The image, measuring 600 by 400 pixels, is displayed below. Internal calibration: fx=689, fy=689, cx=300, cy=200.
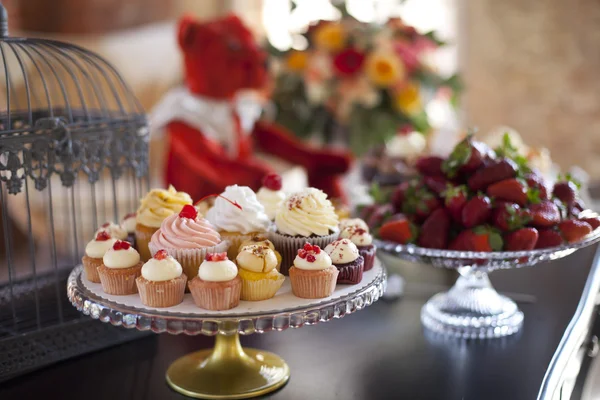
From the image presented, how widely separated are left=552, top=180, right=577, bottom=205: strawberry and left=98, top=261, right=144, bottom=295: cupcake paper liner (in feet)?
2.99

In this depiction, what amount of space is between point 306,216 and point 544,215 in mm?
491

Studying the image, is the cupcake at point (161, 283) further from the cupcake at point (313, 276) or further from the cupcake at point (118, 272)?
the cupcake at point (313, 276)

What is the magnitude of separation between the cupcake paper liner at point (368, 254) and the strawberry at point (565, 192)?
504 millimetres

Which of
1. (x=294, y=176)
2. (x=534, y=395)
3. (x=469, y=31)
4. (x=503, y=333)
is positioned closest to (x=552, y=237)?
(x=503, y=333)

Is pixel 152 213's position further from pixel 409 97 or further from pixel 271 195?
pixel 409 97

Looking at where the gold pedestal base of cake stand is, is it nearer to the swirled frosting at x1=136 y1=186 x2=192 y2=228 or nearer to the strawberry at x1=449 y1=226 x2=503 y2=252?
the swirled frosting at x1=136 y1=186 x2=192 y2=228

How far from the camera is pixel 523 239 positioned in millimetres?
1311

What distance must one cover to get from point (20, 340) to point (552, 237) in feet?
3.31

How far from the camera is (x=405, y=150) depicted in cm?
230

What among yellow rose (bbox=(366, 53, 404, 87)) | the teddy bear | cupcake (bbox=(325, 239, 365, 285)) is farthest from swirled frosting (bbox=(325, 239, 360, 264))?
yellow rose (bbox=(366, 53, 404, 87))

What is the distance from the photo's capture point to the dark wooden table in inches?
45.0

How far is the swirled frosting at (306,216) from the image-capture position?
1.19 metres

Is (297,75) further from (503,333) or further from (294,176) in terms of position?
(503,333)

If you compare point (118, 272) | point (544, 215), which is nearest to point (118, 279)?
point (118, 272)
